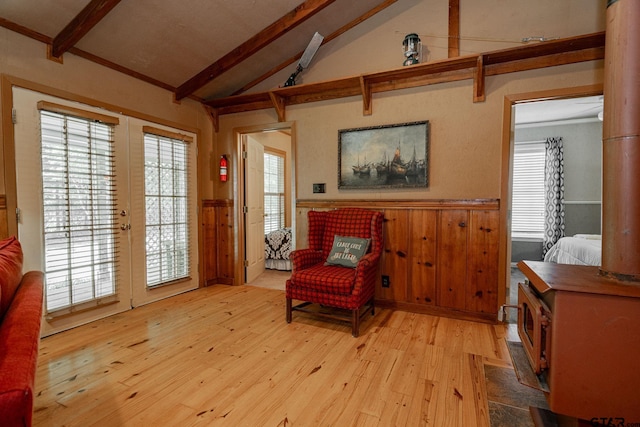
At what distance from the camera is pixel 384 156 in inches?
129

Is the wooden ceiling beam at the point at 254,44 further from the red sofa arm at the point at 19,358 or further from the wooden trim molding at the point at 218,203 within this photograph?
the red sofa arm at the point at 19,358

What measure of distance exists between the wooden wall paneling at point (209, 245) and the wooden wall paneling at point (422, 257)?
260 cm

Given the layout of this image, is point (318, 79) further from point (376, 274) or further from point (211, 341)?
point (211, 341)

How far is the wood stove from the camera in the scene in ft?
4.39

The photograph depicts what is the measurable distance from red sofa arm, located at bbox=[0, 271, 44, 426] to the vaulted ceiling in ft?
7.67

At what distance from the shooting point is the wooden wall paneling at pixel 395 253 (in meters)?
3.21

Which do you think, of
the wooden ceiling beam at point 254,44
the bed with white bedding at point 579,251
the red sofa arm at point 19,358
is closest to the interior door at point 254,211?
the wooden ceiling beam at point 254,44

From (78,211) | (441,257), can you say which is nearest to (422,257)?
(441,257)

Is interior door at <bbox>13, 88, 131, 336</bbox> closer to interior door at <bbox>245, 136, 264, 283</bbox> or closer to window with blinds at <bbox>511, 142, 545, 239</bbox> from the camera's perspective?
interior door at <bbox>245, 136, 264, 283</bbox>

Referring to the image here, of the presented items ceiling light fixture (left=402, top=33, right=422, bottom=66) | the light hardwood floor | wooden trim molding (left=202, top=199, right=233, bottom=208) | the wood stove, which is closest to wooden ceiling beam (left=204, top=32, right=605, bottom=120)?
ceiling light fixture (left=402, top=33, right=422, bottom=66)

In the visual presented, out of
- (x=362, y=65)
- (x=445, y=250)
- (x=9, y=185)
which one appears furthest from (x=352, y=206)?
(x=9, y=185)

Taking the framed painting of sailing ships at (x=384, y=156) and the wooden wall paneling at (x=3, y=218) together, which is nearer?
the wooden wall paneling at (x=3, y=218)

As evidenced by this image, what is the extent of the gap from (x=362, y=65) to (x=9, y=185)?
3331 millimetres

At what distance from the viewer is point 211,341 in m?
2.52
